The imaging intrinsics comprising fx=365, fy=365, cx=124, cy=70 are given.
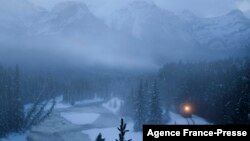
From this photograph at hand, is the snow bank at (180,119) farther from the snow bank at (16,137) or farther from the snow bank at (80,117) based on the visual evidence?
the snow bank at (16,137)

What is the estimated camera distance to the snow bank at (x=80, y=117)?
106925mm

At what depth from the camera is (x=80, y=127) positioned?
97.8m

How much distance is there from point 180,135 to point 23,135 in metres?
67.4

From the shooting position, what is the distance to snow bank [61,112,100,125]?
10693 centimetres

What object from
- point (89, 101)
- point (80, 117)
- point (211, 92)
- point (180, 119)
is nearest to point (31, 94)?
point (80, 117)

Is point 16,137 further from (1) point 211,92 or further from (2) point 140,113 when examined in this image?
(1) point 211,92

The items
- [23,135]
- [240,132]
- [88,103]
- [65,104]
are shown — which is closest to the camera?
[240,132]

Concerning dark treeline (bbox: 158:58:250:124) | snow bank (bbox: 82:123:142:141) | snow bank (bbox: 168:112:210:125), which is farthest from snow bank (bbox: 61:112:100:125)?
dark treeline (bbox: 158:58:250:124)

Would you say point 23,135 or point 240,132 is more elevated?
point 23,135

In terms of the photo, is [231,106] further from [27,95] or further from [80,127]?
[27,95]

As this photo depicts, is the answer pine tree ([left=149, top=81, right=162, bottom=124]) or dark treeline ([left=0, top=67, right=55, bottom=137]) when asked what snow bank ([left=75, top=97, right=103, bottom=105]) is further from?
pine tree ([left=149, top=81, right=162, bottom=124])

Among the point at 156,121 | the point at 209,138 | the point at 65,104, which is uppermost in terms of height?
the point at 65,104

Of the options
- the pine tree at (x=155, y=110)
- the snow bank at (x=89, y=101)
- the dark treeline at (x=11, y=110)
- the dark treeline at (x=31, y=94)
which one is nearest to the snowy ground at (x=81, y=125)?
the dark treeline at (x=11, y=110)

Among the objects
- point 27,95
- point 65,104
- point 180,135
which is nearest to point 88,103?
point 65,104
